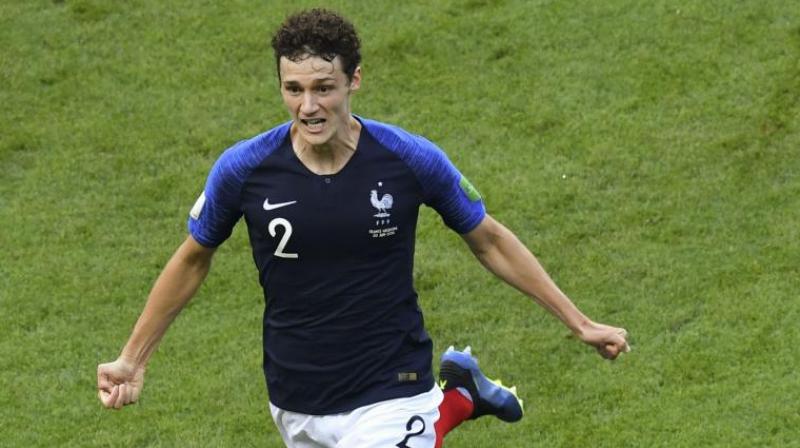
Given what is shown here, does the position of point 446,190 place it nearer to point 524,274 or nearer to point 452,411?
point 524,274

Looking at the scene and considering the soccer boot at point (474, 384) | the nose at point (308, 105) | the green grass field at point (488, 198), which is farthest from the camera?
the green grass field at point (488, 198)

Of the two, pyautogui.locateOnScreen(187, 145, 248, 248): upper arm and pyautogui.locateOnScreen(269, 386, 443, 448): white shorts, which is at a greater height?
pyautogui.locateOnScreen(187, 145, 248, 248): upper arm

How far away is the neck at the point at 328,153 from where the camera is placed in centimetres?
725

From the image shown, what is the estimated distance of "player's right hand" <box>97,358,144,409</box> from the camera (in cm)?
751

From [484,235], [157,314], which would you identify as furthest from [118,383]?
[484,235]

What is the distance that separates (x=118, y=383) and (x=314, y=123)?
4.80 feet

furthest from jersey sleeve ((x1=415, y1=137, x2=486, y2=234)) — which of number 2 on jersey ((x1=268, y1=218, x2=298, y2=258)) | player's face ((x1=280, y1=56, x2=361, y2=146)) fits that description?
number 2 on jersey ((x1=268, y1=218, x2=298, y2=258))

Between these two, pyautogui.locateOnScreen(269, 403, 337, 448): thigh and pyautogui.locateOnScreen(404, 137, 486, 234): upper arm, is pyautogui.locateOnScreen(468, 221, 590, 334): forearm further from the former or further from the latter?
pyautogui.locateOnScreen(269, 403, 337, 448): thigh

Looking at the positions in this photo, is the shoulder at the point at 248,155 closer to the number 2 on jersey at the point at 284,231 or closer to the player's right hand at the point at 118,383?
the number 2 on jersey at the point at 284,231

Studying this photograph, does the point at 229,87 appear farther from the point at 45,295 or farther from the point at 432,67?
the point at 45,295

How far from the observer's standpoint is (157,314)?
25.1ft

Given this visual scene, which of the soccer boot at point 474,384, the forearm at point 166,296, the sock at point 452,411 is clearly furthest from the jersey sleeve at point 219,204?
the soccer boot at point 474,384

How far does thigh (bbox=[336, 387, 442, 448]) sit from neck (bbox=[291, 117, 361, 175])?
1026 mm

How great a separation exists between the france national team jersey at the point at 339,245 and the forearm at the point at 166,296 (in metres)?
0.17
